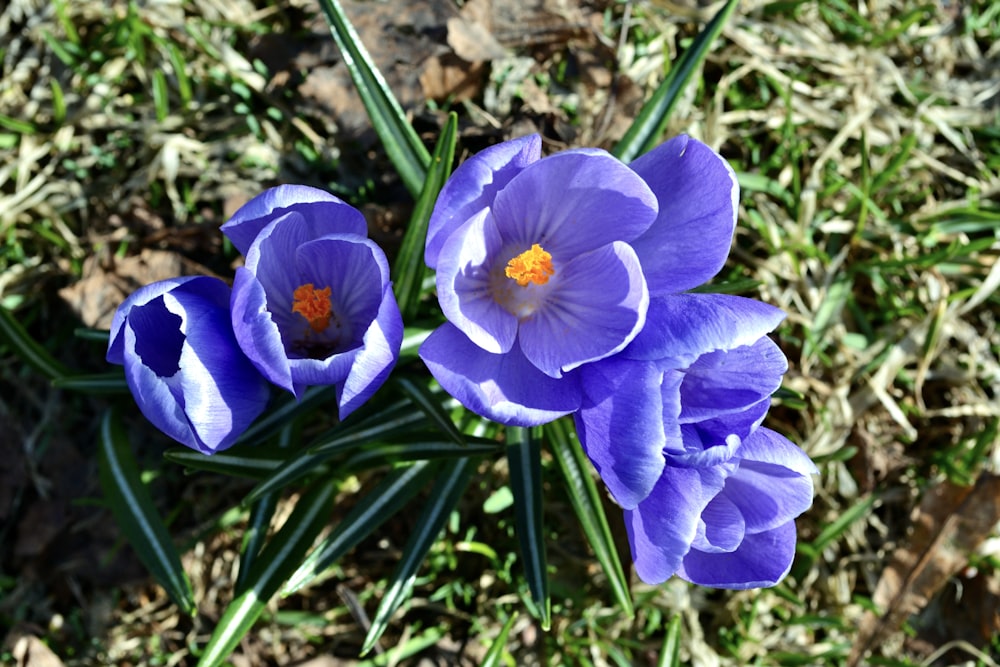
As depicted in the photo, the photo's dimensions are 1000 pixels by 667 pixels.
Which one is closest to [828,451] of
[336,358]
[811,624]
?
[811,624]

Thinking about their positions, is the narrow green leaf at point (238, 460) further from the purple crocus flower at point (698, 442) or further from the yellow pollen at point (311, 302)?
the purple crocus flower at point (698, 442)

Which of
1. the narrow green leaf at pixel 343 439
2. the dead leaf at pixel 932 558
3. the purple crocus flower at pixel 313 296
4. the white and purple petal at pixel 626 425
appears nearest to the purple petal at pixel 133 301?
the purple crocus flower at pixel 313 296

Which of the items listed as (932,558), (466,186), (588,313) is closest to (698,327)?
(588,313)

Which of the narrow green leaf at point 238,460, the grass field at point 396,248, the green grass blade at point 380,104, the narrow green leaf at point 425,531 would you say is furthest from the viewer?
the grass field at point 396,248

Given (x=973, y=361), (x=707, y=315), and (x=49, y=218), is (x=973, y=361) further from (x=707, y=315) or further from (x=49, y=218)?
(x=49, y=218)

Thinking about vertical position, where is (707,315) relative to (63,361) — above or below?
above

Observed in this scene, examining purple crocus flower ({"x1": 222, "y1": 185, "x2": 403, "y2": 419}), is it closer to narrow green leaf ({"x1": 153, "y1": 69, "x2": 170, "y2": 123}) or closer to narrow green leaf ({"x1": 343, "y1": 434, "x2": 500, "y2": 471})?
narrow green leaf ({"x1": 343, "y1": 434, "x2": 500, "y2": 471})
